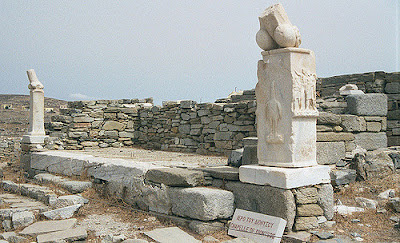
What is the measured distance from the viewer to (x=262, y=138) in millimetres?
4590

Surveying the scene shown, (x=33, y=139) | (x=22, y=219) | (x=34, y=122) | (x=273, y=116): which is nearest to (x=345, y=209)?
(x=273, y=116)

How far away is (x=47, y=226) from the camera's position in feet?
16.0

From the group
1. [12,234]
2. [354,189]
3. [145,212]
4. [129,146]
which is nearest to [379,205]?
[354,189]

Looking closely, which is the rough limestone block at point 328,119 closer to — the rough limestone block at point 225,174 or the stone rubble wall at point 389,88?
the rough limestone block at point 225,174

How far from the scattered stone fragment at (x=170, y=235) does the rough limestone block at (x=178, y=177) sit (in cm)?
61

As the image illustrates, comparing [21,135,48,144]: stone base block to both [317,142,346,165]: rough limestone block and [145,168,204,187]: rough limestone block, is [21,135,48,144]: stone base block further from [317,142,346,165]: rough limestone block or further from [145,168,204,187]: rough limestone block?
[317,142,346,165]: rough limestone block

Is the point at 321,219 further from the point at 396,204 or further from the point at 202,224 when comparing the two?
the point at 202,224

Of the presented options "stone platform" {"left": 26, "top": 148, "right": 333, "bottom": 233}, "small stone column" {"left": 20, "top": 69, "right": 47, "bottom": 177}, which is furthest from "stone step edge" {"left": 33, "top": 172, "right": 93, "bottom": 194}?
"small stone column" {"left": 20, "top": 69, "right": 47, "bottom": 177}

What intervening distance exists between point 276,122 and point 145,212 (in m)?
2.45

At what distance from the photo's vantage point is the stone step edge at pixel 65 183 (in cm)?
656

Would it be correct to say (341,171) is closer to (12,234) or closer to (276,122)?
(276,122)

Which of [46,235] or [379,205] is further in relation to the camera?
[379,205]

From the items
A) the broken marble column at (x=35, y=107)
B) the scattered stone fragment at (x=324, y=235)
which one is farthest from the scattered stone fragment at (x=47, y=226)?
the broken marble column at (x=35, y=107)

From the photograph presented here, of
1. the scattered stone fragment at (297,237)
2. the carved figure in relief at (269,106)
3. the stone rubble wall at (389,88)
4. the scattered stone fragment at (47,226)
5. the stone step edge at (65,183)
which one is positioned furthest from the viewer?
the stone rubble wall at (389,88)
